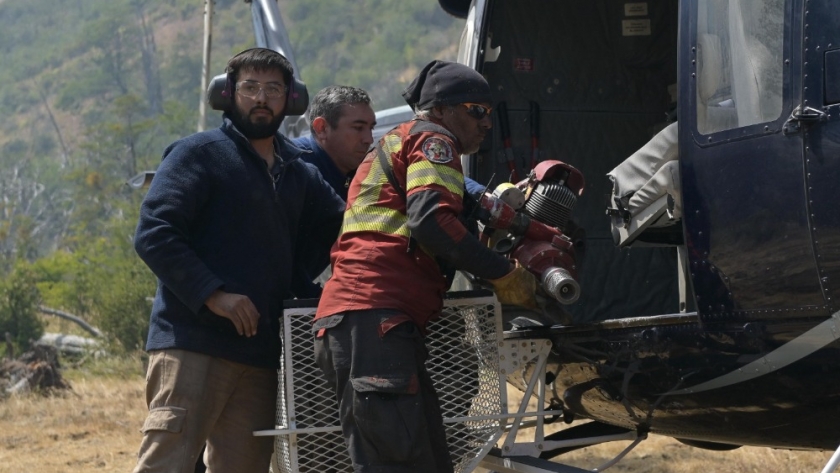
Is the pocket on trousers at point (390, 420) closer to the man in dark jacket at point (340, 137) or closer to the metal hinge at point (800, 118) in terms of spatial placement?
the metal hinge at point (800, 118)

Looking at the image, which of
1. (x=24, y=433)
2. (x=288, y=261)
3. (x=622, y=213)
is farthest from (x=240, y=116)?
(x=24, y=433)

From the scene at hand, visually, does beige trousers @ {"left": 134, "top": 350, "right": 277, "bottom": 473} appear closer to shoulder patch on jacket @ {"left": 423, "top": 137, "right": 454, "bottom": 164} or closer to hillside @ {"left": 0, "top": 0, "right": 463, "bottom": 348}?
shoulder patch on jacket @ {"left": 423, "top": 137, "right": 454, "bottom": 164}

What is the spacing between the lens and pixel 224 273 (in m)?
4.23

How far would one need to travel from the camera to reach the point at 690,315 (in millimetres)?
3771

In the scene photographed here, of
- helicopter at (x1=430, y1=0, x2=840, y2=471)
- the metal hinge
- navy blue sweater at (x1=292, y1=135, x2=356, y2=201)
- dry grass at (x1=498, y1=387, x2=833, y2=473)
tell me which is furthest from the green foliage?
the metal hinge

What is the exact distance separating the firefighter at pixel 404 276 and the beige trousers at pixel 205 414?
0.47 meters

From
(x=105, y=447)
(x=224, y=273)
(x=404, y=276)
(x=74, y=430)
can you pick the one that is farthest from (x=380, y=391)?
(x=74, y=430)

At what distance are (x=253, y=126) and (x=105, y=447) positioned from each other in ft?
15.2

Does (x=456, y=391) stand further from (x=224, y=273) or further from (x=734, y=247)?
(x=734, y=247)

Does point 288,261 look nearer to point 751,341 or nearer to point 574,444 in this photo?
point 574,444

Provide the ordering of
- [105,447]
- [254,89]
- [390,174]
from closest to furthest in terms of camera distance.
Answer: [390,174], [254,89], [105,447]

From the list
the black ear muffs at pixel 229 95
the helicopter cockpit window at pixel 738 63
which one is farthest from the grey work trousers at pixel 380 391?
the helicopter cockpit window at pixel 738 63

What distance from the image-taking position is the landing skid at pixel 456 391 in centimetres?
407

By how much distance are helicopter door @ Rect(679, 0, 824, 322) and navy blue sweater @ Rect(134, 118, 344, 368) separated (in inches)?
59.1
